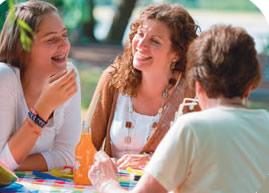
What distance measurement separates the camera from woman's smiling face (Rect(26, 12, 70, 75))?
90.6 inches

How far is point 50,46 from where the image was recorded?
2.32m

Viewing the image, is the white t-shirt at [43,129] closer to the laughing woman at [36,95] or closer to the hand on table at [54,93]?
the laughing woman at [36,95]

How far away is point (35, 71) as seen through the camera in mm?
2381

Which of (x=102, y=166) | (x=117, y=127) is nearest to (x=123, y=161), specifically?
(x=117, y=127)

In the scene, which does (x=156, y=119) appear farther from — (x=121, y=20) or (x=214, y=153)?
(x=121, y=20)

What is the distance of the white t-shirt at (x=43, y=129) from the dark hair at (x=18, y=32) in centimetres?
7

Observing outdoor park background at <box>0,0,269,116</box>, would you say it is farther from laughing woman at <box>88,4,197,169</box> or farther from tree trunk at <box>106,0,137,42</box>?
laughing woman at <box>88,4,197,169</box>

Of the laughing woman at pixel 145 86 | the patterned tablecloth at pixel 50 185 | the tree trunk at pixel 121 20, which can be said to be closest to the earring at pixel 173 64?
the laughing woman at pixel 145 86

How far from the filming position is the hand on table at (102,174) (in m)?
1.67

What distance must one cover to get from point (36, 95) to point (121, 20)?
24.6ft

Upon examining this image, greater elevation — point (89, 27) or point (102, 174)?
point (102, 174)

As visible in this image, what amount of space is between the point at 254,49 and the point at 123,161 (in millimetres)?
968

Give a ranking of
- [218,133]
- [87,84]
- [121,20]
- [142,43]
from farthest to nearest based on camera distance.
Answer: [121,20], [87,84], [142,43], [218,133]

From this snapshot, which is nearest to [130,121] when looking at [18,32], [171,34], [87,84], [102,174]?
[171,34]
